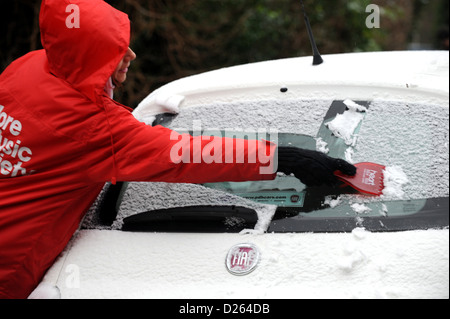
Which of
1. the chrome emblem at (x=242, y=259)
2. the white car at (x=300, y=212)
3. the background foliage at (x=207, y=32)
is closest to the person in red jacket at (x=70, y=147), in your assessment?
the white car at (x=300, y=212)

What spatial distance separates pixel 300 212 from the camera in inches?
73.4

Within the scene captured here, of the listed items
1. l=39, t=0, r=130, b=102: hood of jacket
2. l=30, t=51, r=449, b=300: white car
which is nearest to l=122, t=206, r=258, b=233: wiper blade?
l=30, t=51, r=449, b=300: white car

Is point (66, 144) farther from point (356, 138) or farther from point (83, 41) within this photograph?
point (356, 138)

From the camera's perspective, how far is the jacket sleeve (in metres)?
1.94

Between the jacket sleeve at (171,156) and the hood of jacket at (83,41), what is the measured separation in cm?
15

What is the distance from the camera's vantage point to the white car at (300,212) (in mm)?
1620

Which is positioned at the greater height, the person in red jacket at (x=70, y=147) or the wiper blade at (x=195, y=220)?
the person in red jacket at (x=70, y=147)

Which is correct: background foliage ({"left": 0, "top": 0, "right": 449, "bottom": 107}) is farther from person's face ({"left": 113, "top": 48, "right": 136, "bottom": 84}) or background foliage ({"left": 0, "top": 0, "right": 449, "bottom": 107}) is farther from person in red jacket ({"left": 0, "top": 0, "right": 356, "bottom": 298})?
person in red jacket ({"left": 0, "top": 0, "right": 356, "bottom": 298})

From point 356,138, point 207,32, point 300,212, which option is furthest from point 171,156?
point 207,32

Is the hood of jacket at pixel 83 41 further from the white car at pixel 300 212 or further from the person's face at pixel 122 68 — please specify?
the white car at pixel 300 212
